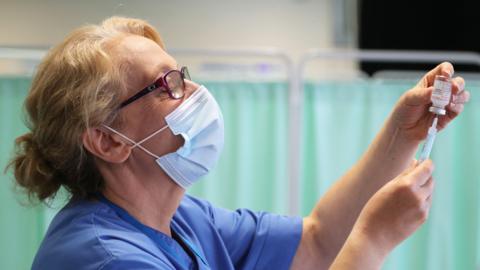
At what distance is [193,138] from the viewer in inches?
41.3

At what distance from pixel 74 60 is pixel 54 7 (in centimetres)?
253

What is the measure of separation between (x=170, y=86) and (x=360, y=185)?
0.43 meters

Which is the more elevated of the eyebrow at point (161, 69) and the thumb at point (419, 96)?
the eyebrow at point (161, 69)

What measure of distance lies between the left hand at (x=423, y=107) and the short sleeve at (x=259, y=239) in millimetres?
318

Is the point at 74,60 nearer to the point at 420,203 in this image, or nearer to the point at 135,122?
the point at 135,122

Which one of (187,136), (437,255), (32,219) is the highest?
(187,136)

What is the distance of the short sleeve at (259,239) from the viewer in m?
1.18

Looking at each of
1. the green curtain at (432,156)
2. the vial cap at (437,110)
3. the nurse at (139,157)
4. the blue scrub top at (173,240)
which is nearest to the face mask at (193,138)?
the nurse at (139,157)

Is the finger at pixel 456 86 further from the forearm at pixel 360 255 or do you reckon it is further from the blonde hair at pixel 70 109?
the blonde hair at pixel 70 109

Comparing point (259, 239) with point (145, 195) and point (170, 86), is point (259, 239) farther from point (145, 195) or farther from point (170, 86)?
point (170, 86)

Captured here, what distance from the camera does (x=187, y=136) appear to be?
1.03 m

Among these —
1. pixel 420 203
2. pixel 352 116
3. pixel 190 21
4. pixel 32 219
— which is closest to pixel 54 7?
pixel 190 21

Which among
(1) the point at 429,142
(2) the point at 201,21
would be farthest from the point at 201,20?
(1) the point at 429,142

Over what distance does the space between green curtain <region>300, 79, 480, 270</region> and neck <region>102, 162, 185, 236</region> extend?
38.0 inches
